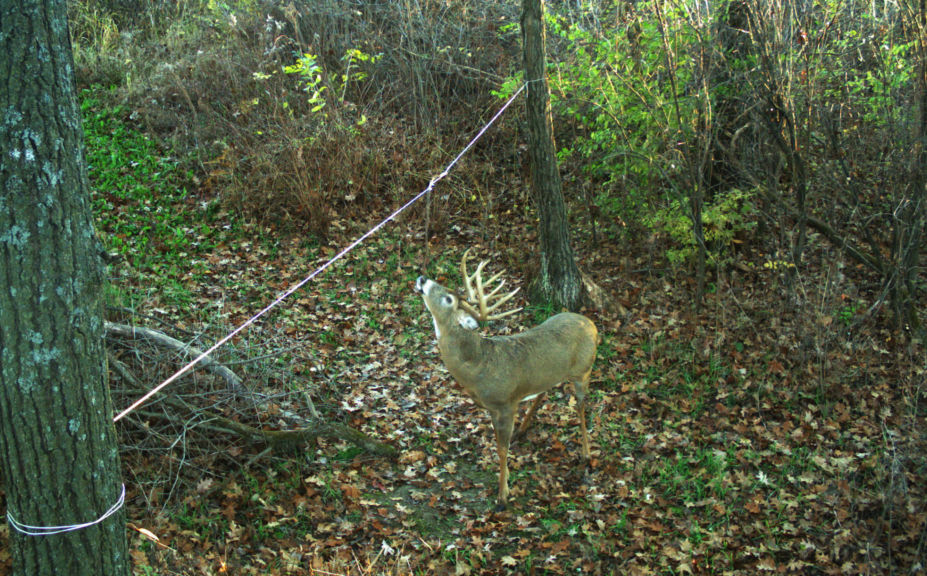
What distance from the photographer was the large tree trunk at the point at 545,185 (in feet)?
27.9

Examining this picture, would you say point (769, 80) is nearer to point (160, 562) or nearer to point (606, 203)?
point (606, 203)

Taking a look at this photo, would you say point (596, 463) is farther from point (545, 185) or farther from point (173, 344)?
point (173, 344)

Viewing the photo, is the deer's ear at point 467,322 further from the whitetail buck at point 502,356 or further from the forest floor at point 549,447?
the forest floor at point 549,447

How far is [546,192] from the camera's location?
8789 mm

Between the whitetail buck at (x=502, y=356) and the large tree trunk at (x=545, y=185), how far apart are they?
2424 millimetres

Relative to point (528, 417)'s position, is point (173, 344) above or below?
above

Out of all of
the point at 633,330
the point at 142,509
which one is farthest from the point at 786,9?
the point at 142,509

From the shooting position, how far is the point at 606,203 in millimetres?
10289

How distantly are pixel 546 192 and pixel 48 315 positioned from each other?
20.4 feet

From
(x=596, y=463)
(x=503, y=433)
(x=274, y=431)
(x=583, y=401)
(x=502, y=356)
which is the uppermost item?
(x=502, y=356)

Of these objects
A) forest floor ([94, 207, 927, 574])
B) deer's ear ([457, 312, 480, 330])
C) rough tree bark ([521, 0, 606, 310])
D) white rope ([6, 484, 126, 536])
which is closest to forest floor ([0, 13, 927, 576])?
forest floor ([94, 207, 927, 574])

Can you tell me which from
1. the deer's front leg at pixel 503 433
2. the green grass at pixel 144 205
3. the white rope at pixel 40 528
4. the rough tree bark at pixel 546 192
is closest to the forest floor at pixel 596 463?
the deer's front leg at pixel 503 433

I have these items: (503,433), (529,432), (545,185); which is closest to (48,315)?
(503,433)

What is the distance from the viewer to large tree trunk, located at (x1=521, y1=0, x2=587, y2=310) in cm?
849
